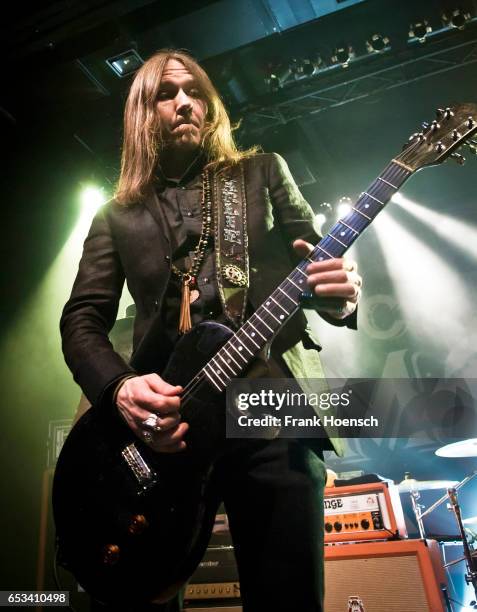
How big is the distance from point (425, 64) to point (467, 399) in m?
3.04

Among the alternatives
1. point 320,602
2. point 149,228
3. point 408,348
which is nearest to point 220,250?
point 149,228

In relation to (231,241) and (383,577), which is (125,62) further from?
(383,577)

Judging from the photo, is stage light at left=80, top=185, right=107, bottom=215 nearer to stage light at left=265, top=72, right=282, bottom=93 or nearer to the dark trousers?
stage light at left=265, top=72, right=282, bottom=93

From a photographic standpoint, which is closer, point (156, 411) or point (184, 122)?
point (156, 411)

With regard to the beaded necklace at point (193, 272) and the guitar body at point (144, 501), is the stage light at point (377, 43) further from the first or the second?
the guitar body at point (144, 501)

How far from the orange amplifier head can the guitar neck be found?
82.5 inches

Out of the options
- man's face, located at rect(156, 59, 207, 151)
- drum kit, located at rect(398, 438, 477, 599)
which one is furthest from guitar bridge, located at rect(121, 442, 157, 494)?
drum kit, located at rect(398, 438, 477, 599)

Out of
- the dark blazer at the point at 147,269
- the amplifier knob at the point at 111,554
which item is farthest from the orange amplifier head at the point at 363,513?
the amplifier knob at the point at 111,554

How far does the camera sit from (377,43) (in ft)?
13.3

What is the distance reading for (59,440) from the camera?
3.96 metres

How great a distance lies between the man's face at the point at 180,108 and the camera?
1.89 m

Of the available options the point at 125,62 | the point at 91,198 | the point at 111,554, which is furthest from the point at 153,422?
the point at 91,198

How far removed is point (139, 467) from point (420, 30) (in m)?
4.24

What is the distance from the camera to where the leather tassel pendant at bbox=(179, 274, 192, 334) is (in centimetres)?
152
